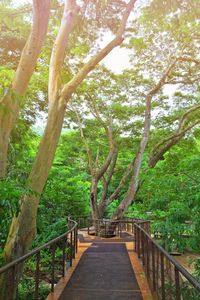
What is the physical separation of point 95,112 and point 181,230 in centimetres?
1077

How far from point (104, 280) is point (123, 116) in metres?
11.0

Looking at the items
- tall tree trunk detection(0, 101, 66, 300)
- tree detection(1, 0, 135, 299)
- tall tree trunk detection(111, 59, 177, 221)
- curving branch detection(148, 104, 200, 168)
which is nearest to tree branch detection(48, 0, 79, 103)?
tree detection(1, 0, 135, 299)

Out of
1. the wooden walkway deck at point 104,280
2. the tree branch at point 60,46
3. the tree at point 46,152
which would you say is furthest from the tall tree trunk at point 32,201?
the wooden walkway deck at point 104,280

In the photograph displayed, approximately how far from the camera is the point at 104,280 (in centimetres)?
550

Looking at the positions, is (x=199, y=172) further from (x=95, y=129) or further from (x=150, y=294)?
(x=95, y=129)

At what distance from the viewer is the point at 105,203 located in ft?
52.9

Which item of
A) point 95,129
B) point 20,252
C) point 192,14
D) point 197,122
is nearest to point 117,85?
point 95,129

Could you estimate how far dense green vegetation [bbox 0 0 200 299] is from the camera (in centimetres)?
659

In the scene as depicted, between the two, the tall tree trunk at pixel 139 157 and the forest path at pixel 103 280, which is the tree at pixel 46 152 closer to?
the forest path at pixel 103 280

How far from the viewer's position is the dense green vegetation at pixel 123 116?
659 cm

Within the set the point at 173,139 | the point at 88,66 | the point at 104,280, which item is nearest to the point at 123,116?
the point at 173,139

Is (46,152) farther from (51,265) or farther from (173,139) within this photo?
(173,139)

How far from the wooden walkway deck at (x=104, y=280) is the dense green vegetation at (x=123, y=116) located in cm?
117

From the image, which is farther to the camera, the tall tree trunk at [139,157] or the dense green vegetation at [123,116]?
the tall tree trunk at [139,157]
